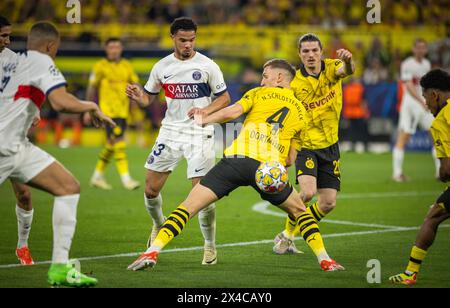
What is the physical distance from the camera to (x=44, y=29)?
798cm

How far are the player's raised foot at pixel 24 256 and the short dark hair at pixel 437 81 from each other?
4.69m

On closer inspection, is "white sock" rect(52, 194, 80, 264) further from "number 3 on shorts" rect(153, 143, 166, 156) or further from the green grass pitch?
"number 3 on shorts" rect(153, 143, 166, 156)

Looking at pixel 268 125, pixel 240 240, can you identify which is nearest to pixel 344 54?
pixel 268 125

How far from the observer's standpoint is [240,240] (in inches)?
452

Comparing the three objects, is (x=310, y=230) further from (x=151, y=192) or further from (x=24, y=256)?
(x=24, y=256)

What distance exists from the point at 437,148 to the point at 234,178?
2.10 meters

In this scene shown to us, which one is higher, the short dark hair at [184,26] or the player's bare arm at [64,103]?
the short dark hair at [184,26]

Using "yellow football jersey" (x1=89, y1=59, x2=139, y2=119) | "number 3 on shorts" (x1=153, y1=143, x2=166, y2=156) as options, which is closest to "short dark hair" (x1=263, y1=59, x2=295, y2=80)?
"number 3 on shorts" (x1=153, y1=143, x2=166, y2=156)

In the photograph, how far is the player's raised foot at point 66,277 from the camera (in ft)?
25.7

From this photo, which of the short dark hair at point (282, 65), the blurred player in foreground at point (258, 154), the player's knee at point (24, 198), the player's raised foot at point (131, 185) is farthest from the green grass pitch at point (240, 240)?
the short dark hair at point (282, 65)

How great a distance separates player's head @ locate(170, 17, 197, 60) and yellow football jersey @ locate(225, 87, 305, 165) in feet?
4.66

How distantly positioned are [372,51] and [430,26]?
295cm

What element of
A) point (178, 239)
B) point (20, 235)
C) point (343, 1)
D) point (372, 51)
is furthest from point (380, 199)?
point (343, 1)

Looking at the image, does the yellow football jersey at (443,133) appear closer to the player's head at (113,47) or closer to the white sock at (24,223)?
the white sock at (24,223)
